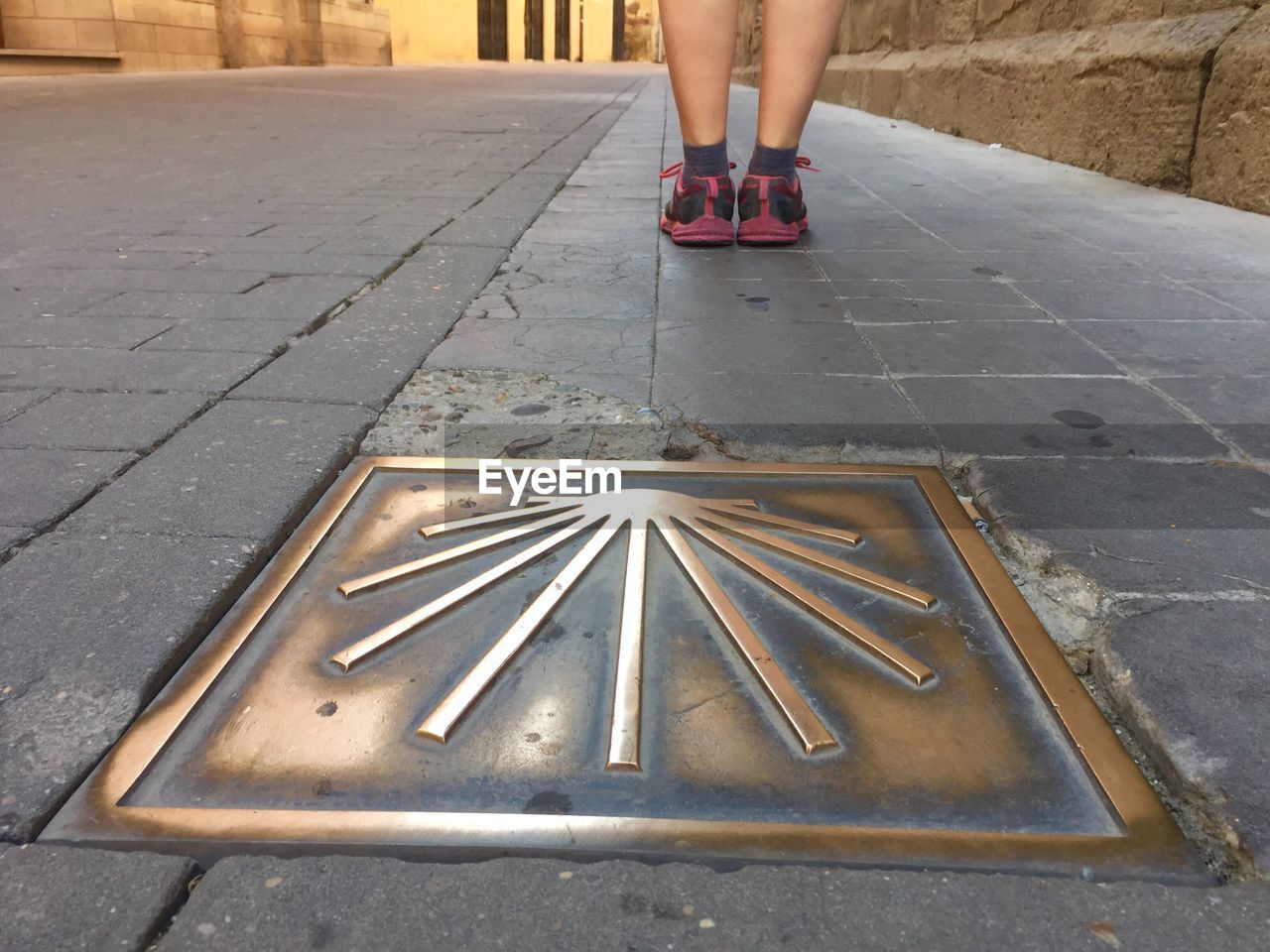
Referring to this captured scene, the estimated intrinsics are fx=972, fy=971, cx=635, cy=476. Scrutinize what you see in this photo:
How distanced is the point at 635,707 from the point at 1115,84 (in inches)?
166

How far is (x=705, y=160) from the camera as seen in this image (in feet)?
9.49

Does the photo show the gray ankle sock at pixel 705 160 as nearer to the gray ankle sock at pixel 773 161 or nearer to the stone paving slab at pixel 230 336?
the gray ankle sock at pixel 773 161

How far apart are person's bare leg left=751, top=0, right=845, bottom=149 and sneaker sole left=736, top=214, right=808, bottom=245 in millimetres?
222

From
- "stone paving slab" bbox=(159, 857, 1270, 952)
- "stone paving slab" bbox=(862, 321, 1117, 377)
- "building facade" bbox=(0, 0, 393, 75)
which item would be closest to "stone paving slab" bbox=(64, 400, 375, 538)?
"stone paving slab" bbox=(159, 857, 1270, 952)

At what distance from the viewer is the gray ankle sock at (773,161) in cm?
290

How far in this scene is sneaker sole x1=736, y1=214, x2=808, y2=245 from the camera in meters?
2.92

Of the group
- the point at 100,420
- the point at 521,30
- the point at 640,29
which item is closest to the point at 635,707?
the point at 100,420

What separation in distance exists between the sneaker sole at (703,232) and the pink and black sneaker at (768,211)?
0.19 feet

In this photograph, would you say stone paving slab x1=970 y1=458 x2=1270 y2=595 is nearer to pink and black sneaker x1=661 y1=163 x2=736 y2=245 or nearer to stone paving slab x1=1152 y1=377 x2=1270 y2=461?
stone paving slab x1=1152 y1=377 x2=1270 y2=461

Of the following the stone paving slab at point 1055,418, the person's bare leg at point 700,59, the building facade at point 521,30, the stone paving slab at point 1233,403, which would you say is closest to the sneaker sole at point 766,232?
the person's bare leg at point 700,59

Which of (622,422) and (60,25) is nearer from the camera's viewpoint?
(622,422)

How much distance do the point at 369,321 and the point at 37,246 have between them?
1.35 m

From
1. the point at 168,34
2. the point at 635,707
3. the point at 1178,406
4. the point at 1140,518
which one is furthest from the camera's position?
the point at 168,34

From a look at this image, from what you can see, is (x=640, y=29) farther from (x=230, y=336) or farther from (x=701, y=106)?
(x=230, y=336)
